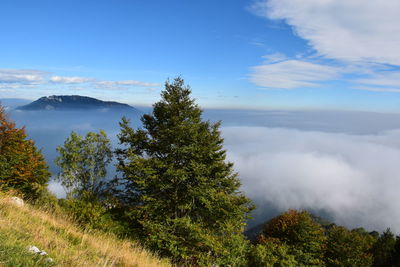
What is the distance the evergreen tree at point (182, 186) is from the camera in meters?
17.0

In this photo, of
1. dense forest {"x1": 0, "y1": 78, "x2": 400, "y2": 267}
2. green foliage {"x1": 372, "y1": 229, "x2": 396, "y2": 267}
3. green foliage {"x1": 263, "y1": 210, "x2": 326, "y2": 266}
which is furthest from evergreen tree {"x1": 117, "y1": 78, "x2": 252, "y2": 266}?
green foliage {"x1": 372, "y1": 229, "x2": 396, "y2": 267}

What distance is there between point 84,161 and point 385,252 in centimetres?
5293

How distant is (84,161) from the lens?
27.7 m

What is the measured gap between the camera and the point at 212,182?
1848 cm

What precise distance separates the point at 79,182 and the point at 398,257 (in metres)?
51.4

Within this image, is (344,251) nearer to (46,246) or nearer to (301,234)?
(301,234)

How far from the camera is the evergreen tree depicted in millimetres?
16984

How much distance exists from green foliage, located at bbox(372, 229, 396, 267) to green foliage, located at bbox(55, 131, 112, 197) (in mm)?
49474

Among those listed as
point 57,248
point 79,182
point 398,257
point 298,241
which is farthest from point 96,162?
point 398,257

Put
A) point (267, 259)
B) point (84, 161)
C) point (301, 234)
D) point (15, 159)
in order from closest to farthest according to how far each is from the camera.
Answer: point (267, 259)
point (15, 159)
point (84, 161)
point (301, 234)

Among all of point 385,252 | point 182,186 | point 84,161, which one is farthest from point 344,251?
point 84,161

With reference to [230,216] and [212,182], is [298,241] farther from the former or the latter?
[212,182]

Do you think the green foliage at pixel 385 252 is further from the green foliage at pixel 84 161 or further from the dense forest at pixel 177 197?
the green foliage at pixel 84 161

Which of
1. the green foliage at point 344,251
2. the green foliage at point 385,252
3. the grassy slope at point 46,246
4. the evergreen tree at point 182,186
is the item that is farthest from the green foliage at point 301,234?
the grassy slope at point 46,246
